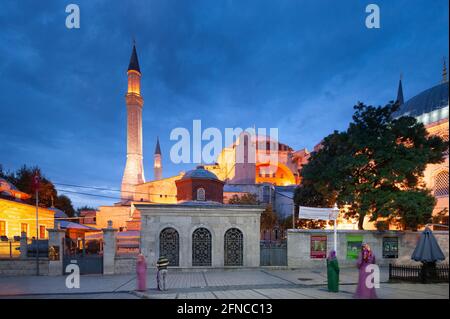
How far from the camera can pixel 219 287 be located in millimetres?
11789

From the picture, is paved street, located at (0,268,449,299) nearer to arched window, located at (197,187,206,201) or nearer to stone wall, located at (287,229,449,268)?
stone wall, located at (287,229,449,268)

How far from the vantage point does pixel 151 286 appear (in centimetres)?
1220

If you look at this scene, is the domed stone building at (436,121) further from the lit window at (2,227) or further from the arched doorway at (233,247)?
the lit window at (2,227)

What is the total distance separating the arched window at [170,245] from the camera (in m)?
16.4

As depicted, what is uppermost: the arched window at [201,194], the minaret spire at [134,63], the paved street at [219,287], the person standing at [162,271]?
the minaret spire at [134,63]

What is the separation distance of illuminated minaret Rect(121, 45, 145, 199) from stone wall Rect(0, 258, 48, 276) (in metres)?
38.6

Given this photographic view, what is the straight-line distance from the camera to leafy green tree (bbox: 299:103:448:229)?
1698 cm

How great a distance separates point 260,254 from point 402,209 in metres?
8.69

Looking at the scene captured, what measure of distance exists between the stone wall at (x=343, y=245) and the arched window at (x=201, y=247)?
4.74 m

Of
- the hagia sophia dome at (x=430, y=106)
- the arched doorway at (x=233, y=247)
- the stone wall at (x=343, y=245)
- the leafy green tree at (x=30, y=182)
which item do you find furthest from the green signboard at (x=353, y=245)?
the leafy green tree at (x=30, y=182)

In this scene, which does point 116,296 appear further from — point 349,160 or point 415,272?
point 349,160

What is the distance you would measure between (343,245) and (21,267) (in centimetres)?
1806

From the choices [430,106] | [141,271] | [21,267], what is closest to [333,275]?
[141,271]
